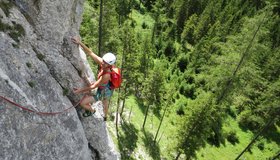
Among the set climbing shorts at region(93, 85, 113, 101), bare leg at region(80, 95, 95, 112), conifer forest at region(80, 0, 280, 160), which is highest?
climbing shorts at region(93, 85, 113, 101)

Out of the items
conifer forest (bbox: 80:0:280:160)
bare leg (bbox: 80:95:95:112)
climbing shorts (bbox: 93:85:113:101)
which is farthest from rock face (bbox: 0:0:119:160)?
conifer forest (bbox: 80:0:280:160)

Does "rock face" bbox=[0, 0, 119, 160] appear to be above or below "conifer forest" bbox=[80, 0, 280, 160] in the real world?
above

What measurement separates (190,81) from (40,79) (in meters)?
49.2

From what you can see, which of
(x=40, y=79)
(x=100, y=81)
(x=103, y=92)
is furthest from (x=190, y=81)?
(x=40, y=79)

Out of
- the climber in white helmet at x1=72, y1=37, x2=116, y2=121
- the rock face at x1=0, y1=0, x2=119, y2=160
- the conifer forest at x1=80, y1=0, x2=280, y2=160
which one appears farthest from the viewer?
the conifer forest at x1=80, y1=0, x2=280, y2=160

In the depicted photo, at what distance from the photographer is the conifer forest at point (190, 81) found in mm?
32062

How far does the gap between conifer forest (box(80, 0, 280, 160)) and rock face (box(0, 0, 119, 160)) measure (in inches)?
543

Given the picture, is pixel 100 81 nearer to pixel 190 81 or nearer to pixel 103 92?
pixel 103 92

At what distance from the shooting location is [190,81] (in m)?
57.4

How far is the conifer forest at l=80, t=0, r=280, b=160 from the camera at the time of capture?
105ft

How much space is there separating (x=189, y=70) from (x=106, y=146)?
1704 inches

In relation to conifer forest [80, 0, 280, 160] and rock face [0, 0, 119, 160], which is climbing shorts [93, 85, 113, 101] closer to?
rock face [0, 0, 119, 160]

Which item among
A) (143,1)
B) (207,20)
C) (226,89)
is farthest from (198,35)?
(226,89)

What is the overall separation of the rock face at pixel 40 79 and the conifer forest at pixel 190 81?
45.3ft
